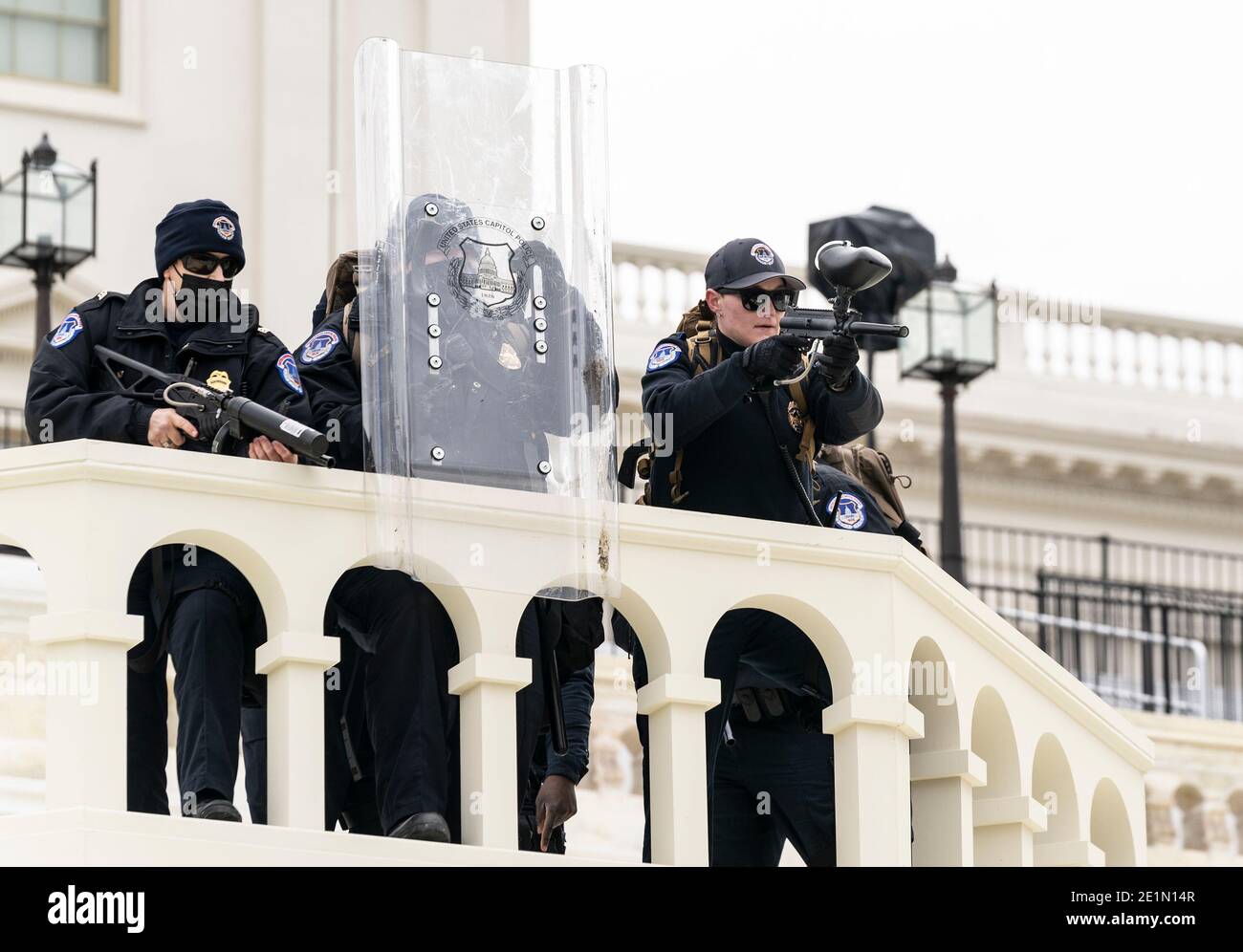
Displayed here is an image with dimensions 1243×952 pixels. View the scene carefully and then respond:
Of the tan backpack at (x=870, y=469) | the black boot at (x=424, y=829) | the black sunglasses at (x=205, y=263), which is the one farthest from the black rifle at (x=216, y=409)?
the tan backpack at (x=870, y=469)

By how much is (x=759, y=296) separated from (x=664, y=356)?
0.33 metres

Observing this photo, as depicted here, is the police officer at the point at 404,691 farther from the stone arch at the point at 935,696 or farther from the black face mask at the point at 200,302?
the stone arch at the point at 935,696

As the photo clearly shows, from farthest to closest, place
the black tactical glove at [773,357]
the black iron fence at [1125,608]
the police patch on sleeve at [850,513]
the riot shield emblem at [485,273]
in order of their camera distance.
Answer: the black iron fence at [1125,608] < the police patch on sleeve at [850,513] < the black tactical glove at [773,357] < the riot shield emblem at [485,273]

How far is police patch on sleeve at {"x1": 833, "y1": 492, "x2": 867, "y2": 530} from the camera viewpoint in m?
9.20

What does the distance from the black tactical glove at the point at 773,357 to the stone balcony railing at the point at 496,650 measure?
43cm

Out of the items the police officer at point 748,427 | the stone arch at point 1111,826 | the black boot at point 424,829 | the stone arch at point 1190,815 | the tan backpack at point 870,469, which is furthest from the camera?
the stone arch at point 1190,815

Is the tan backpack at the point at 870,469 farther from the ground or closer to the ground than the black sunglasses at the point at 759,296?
closer to the ground

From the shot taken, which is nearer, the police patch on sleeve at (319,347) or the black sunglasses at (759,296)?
the police patch on sleeve at (319,347)

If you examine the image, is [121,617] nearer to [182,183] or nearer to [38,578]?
[38,578]

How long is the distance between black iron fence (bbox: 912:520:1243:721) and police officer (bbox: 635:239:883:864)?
1353cm

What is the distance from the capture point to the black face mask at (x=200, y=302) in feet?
27.9

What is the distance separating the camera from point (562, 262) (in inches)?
321

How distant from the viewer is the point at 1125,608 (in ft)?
87.0

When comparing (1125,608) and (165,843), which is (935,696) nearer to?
(165,843)
